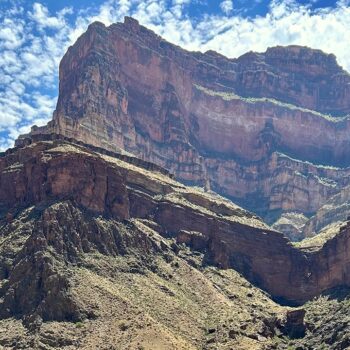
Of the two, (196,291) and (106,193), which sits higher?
(106,193)

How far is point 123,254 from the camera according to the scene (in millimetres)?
172000

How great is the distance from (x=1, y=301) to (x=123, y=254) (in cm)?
3319

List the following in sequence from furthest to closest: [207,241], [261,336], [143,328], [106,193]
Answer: [207,241] → [106,193] → [261,336] → [143,328]

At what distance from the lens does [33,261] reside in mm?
153500

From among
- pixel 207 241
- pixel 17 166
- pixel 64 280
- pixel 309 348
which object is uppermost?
pixel 17 166

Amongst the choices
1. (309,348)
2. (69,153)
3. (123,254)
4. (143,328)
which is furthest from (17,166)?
(309,348)

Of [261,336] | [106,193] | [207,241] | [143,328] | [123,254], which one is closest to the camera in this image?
[143,328]

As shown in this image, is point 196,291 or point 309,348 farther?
point 196,291

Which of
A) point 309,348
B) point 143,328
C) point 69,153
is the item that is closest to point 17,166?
point 69,153

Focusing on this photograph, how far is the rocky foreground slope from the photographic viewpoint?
142375 mm

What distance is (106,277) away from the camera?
159 metres

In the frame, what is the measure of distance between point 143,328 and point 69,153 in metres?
54.6

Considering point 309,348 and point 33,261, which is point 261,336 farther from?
point 33,261

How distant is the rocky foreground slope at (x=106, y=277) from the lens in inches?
5605
